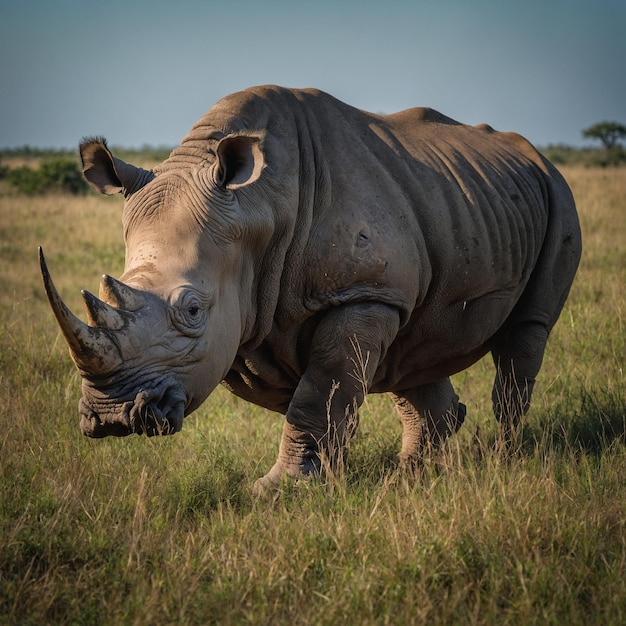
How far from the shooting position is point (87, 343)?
12.9 feet

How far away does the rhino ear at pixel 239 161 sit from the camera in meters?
4.47

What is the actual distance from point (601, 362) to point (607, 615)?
4.34 m

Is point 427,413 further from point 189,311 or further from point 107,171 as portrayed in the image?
point 107,171

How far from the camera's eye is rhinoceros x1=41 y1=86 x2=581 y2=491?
417 centimetres

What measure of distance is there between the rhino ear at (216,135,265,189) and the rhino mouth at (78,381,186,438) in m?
1.00

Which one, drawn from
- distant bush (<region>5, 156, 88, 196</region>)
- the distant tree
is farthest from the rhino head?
the distant tree

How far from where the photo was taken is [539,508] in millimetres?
4043

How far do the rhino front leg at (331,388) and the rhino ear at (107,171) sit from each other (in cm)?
112

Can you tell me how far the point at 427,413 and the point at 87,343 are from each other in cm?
283

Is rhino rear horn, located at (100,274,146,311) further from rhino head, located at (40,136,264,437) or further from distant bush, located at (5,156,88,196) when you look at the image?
distant bush, located at (5,156,88,196)

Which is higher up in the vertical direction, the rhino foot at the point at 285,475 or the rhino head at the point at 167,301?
the rhino head at the point at 167,301

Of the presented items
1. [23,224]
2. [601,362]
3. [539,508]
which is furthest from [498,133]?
[23,224]

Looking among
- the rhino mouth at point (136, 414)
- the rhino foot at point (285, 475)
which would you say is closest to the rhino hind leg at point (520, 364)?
the rhino foot at point (285, 475)

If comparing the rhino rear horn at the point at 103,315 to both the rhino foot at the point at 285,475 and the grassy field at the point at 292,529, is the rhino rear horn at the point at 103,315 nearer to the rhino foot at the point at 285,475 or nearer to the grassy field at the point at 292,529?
the grassy field at the point at 292,529
